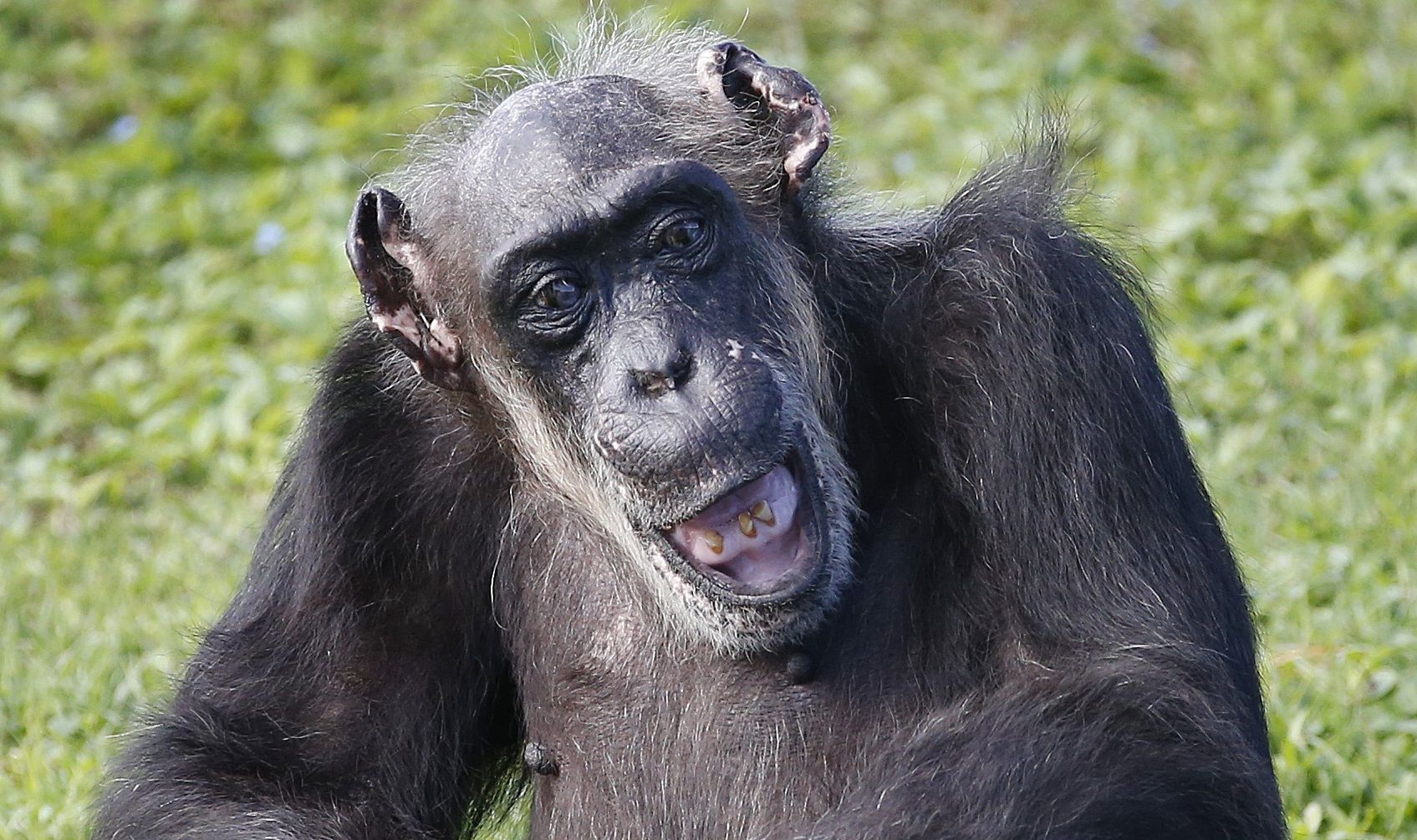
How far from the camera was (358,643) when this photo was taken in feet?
15.1

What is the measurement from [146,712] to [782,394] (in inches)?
74.3

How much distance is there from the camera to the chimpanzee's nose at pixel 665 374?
390 centimetres

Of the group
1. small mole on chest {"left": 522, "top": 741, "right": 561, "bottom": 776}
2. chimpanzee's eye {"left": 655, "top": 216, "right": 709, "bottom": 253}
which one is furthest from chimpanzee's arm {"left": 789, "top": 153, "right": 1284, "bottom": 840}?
small mole on chest {"left": 522, "top": 741, "right": 561, "bottom": 776}

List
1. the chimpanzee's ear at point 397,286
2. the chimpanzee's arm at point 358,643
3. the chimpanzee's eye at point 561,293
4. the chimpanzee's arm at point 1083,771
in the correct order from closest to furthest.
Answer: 1. the chimpanzee's arm at point 1083,771
2. the chimpanzee's eye at point 561,293
3. the chimpanzee's ear at point 397,286
4. the chimpanzee's arm at point 358,643

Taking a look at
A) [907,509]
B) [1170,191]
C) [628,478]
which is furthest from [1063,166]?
[1170,191]

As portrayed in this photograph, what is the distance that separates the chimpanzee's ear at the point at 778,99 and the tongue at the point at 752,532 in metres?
0.83

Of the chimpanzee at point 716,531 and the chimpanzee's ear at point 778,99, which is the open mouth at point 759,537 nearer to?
the chimpanzee at point 716,531

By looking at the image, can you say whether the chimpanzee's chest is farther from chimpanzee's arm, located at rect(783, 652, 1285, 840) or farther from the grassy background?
the grassy background

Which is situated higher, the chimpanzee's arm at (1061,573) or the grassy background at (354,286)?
the grassy background at (354,286)

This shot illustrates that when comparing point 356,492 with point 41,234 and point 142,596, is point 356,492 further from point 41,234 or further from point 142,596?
point 41,234

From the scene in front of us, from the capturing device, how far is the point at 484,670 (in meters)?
4.71

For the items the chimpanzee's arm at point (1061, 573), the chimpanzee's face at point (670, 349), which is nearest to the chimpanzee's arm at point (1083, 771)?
the chimpanzee's arm at point (1061, 573)

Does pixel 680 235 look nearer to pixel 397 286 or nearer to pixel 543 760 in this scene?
pixel 397 286

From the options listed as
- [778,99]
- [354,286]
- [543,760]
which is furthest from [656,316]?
[354,286]
